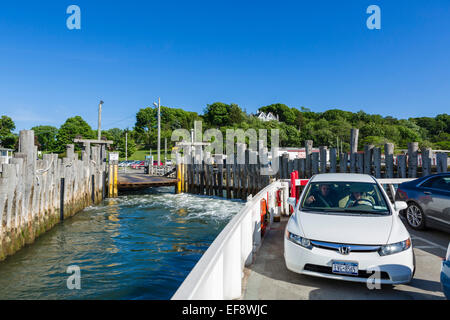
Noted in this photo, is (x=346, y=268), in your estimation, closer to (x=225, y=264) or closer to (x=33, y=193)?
(x=225, y=264)

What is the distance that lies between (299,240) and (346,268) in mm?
663

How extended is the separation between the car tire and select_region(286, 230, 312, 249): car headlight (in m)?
4.21

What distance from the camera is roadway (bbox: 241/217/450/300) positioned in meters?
3.64

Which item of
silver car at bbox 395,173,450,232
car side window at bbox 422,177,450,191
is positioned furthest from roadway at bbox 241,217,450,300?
car side window at bbox 422,177,450,191

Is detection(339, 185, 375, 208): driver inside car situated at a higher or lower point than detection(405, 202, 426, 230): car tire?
higher

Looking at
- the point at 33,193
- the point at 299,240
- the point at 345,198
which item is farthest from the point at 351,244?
the point at 33,193

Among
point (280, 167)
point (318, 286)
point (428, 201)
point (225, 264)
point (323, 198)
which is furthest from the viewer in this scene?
point (280, 167)

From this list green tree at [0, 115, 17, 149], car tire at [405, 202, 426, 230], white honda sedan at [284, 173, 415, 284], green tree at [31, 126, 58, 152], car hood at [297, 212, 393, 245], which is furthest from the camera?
green tree at [31, 126, 58, 152]

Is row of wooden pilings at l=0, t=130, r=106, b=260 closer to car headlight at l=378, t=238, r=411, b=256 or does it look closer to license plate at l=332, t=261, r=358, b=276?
license plate at l=332, t=261, r=358, b=276

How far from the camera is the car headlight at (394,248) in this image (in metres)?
3.64

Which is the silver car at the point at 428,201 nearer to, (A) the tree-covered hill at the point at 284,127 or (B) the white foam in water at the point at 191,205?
(B) the white foam in water at the point at 191,205

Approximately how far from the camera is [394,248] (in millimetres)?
3684

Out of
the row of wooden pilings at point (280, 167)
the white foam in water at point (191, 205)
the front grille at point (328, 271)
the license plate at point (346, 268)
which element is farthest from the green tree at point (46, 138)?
the license plate at point (346, 268)

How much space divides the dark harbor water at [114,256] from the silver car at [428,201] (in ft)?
18.2
